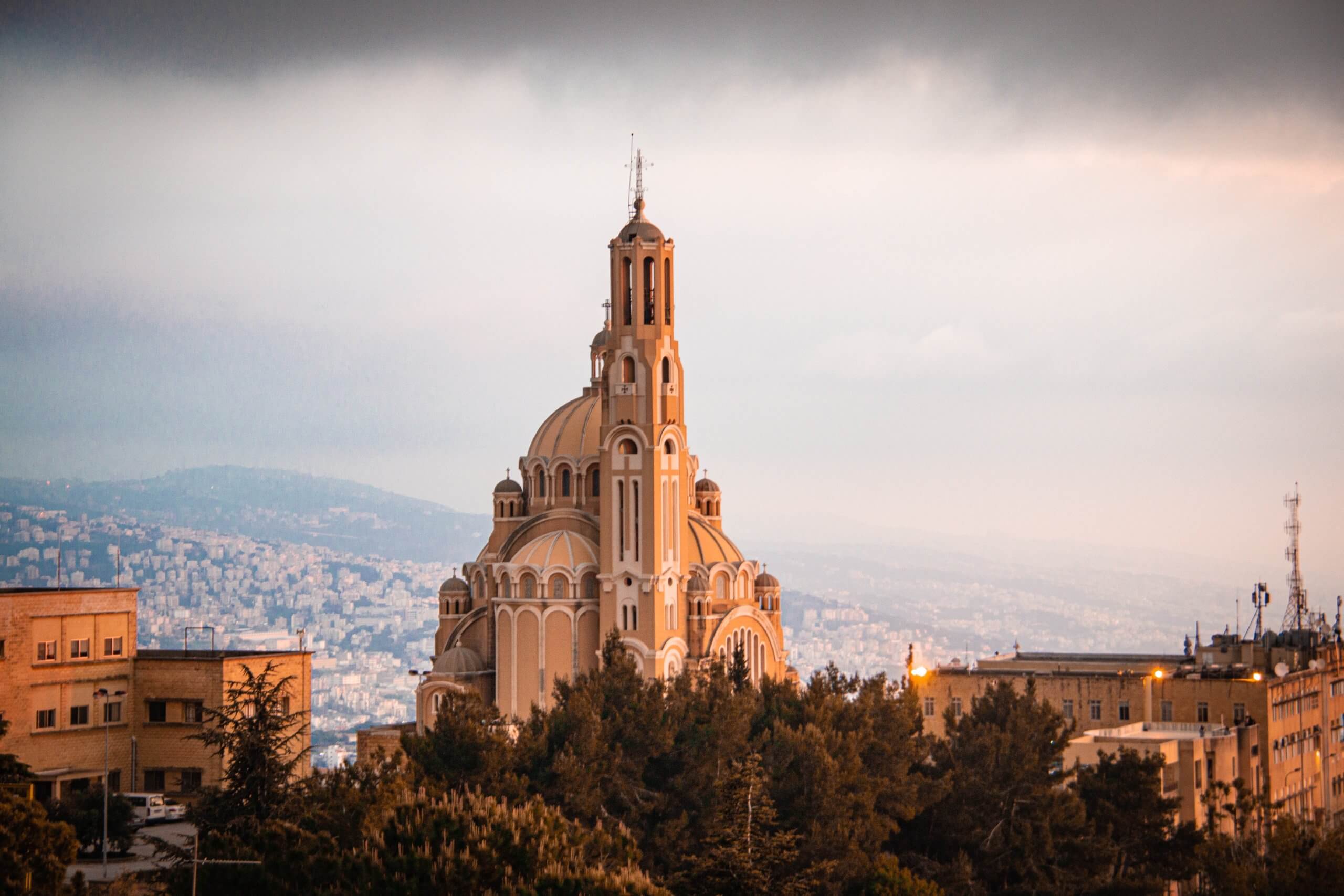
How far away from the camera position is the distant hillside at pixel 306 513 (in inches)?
6078

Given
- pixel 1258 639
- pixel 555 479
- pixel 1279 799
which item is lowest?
pixel 1279 799

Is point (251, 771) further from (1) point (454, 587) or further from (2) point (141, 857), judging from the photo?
(1) point (454, 587)

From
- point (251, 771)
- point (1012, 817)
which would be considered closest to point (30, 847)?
point (251, 771)

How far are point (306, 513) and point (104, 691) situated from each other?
10823 cm

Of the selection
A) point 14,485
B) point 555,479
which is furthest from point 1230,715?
point 14,485

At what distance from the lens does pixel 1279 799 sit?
65.8m

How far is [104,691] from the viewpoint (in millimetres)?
54188

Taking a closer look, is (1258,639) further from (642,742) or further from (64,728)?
(64,728)

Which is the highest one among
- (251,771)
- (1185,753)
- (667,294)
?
(667,294)

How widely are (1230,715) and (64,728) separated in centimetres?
4041

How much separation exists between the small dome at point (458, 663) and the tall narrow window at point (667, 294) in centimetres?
1485

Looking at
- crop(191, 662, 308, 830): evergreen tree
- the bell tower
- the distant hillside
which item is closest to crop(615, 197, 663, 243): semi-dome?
the bell tower

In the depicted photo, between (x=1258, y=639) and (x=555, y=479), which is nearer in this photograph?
(x=555, y=479)

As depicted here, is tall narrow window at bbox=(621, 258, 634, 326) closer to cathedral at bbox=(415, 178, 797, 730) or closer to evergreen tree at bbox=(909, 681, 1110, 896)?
cathedral at bbox=(415, 178, 797, 730)
